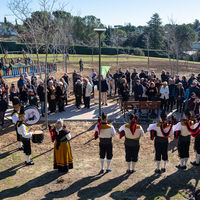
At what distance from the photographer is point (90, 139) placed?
33.4 feet

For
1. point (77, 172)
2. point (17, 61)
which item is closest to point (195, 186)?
point (77, 172)

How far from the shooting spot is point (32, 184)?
6.99m

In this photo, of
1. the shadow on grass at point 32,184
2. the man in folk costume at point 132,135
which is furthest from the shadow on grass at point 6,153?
the man in folk costume at point 132,135

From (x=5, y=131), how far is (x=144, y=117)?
6262 mm

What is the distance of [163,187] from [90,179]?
1955 mm

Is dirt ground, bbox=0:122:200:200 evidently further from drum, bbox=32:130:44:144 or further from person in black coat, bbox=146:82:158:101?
person in black coat, bbox=146:82:158:101

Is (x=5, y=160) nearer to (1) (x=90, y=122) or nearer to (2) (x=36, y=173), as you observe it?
(2) (x=36, y=173)

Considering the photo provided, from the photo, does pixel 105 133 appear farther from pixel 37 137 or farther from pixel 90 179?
pixel 37 137

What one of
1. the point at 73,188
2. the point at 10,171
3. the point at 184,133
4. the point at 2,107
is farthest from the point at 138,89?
the point at 10,171

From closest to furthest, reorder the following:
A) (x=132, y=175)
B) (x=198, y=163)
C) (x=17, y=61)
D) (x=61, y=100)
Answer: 1. (x=132, y=175)
2. (x=198, y=163)
3. (x=61, y=100)
4. (x=17, y=61)

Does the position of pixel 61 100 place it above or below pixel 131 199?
above

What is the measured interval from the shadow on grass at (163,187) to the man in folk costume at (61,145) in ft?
5.51

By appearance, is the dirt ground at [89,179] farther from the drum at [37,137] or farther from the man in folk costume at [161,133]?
the man in folk costume at [161,133]

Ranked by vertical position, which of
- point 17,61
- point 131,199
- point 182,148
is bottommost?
point 131,199
